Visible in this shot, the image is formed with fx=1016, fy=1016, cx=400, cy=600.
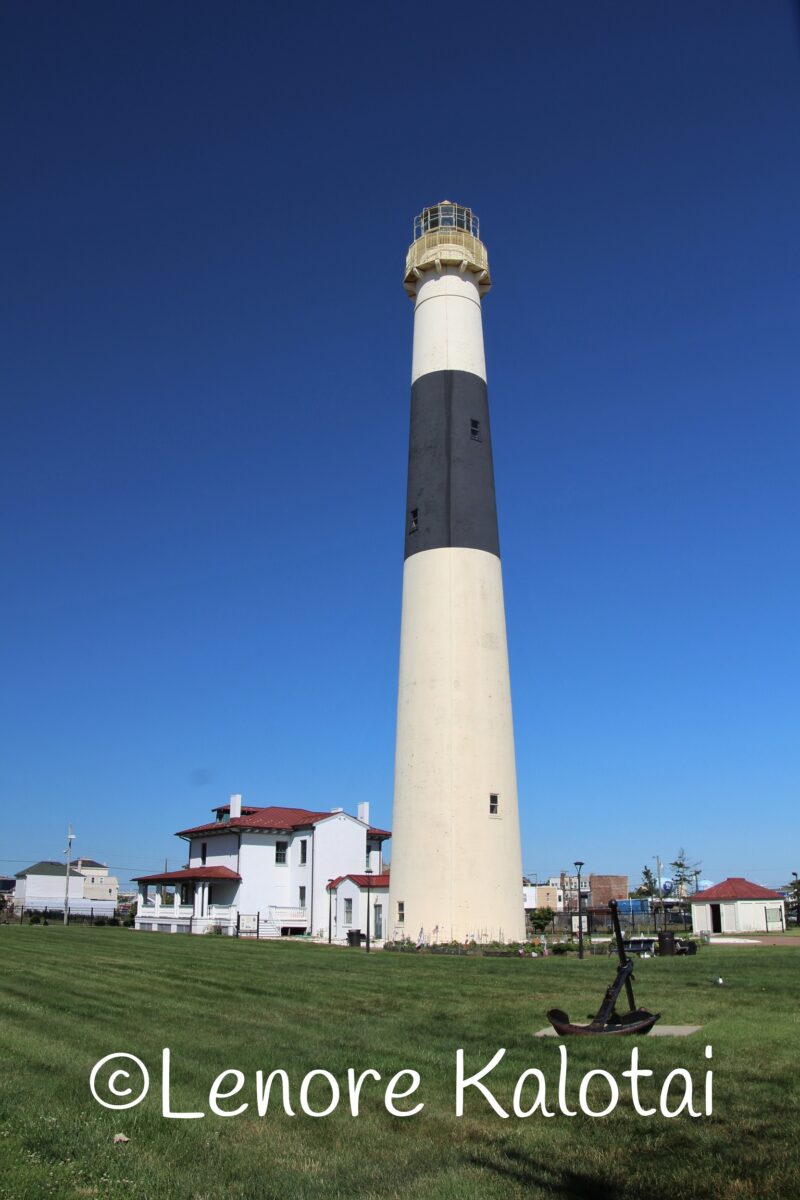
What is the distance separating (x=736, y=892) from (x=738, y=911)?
47.8 inches

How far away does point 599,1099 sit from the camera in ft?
31.8

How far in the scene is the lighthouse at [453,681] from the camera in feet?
105

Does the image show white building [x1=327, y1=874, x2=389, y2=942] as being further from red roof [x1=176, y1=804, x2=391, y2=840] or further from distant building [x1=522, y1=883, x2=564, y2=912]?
distant building [x1=522, y1=883, x2=564, y2=912]

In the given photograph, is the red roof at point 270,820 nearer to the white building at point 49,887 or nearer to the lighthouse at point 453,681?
the lighthouse at point 453,681

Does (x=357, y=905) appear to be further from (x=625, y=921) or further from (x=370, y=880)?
(x=625, y=921)

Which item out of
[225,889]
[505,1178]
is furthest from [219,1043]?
[225,889]

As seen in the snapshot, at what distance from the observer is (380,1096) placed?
10.1 meters

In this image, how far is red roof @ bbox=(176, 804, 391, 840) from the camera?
53.2m

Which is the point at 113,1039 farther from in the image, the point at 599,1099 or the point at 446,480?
the point at 446,480

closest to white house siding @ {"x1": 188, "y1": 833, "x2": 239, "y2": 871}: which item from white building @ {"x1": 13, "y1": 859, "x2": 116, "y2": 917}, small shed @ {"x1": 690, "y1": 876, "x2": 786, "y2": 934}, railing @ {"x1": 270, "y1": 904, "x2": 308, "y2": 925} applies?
railing @ {"x1": 270, "y1": 904, "x2": 308, "y2": 925}

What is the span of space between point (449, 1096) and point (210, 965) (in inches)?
652

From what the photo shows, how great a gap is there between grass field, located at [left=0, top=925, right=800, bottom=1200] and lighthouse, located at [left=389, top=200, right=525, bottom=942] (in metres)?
11.2

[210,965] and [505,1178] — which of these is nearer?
[505,1178]

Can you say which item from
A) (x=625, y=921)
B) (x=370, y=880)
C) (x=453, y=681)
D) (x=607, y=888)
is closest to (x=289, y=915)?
(x=370, y=880)
